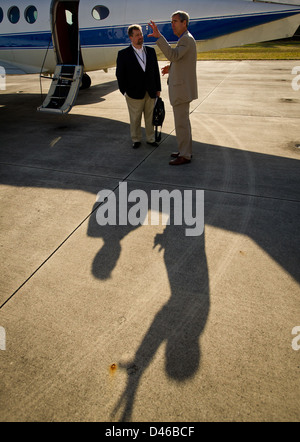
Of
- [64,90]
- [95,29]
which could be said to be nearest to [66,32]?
[95,29]

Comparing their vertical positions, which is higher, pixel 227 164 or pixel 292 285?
pixel 227 164

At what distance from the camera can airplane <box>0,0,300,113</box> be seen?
21.4 ft

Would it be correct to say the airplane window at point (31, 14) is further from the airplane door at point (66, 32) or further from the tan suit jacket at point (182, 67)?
the tan suit jacket at point (182, 67)

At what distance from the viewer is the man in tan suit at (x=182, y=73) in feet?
13.1

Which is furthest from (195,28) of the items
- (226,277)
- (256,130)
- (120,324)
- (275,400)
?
(275,400)

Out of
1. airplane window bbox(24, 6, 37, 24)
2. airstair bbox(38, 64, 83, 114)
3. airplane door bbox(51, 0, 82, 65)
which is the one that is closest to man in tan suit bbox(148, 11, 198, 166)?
airstair bbox(38, 64, 83, 114)

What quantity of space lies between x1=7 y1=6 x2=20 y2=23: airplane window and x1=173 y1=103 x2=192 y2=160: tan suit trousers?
264 inches

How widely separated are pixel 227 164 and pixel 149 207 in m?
2.01

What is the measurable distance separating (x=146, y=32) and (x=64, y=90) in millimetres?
2839

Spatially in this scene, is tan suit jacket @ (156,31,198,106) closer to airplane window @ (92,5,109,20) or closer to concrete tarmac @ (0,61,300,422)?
concrete tarmac @ (0,61,300,422)

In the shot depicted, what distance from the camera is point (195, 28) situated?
22.6 ft

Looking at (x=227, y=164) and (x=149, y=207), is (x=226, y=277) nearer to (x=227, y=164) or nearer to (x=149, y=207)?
(x=149, y=207)

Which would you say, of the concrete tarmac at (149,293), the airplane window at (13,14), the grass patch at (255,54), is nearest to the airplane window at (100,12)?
the airplane window at (13,14)

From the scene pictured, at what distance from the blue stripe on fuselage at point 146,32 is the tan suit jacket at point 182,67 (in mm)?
3384
